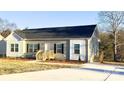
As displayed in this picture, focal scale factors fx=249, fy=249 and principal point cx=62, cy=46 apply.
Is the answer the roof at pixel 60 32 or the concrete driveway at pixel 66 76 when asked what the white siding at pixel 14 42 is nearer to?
the roof at pixel 60 32

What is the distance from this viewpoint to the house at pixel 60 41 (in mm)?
25469

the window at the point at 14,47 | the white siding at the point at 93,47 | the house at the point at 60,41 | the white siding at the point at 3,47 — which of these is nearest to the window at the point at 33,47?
the house at the point at 60,41

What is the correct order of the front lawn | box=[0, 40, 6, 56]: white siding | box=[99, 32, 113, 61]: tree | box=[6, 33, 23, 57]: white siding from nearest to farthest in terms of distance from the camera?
the front lawn < box=[6, 33, 23, 57]: white siding < box=[99, 32, 113, 61]: tree < box=[0, 40, 6, 56]: white siding

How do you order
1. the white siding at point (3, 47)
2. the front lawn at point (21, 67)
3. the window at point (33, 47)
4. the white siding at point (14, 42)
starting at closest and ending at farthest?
the front lawn at point (21, 67) → the window at point (33, 47) → the white siding at point (14, 42) → the white siding at point (3, 47)

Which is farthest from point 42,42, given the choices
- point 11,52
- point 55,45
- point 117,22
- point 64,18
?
point 117,22

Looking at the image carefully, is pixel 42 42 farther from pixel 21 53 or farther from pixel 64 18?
pixel 64 18

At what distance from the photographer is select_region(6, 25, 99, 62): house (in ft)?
83.6

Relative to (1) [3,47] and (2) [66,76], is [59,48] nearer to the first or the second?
(1) [3,47]

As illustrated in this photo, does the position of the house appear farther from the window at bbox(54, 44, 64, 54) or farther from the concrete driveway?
the concrete driveway

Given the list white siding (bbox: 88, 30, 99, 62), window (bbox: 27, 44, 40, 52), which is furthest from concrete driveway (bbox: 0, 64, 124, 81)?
window (bbox: 27, 44, 40, 52)

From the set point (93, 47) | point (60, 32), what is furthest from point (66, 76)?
point (60, 32)

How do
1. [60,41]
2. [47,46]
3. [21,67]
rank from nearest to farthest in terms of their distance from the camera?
[21,67] < [60,41] < [47,46]

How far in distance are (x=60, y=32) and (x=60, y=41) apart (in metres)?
1.55

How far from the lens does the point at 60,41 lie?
87.7ft
